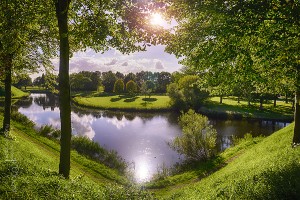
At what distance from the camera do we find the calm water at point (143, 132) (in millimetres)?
38575

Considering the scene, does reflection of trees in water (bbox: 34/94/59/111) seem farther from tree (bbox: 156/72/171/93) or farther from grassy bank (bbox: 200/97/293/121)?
tree (bbox: 156/72/171/93)

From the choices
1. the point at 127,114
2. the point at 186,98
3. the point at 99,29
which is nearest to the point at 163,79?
the point at 186,98

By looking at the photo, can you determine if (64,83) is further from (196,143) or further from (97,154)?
(196,143)

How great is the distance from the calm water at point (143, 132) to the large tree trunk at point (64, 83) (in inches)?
636

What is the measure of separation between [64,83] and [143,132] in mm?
44248

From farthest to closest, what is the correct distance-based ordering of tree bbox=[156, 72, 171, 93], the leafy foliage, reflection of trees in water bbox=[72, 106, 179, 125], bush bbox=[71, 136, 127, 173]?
1. tree bbox=[156, 72, 171, 93]
2. the leafy foliage
3. reflection of trees in water bbox=[72, 106, 179, 125]
4. bush bbox=[71, 136, 127, 173]

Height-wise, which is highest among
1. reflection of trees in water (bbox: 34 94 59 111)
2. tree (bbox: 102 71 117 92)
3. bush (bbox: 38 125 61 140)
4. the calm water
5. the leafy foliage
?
tree (bbox: 102 71 117 92)

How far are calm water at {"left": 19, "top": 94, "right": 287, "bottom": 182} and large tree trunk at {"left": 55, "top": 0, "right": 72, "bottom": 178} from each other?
1615cm

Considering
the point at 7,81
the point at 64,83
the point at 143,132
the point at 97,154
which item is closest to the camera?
the point at 64,83

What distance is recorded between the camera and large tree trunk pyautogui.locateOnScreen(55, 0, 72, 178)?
42.4 ft

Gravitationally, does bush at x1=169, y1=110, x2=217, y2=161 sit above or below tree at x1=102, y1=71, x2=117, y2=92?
below

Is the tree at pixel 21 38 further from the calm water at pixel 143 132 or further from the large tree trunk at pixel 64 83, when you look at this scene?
the calm water at pixel 143 132

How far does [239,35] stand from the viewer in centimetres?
1149

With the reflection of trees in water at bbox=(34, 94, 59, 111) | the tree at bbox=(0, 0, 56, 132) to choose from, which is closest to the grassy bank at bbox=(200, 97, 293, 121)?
the reflection of trees in water at bbox=(34, 94, 59, 111)
